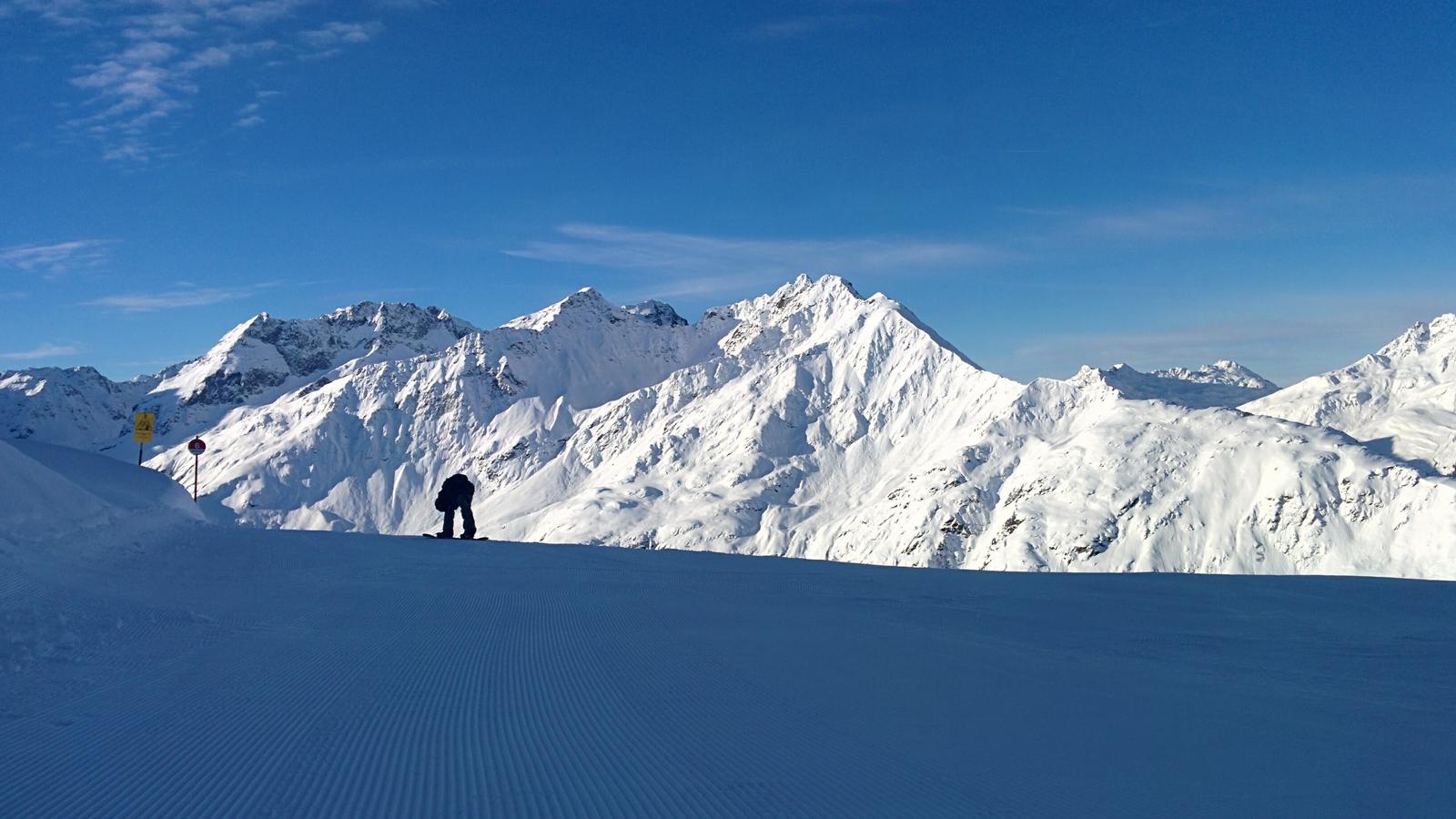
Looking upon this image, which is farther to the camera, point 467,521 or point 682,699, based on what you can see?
point 467,521

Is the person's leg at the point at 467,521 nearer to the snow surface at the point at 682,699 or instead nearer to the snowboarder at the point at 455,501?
the snowboarder at the point at 455,501

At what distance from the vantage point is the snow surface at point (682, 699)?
780 cm

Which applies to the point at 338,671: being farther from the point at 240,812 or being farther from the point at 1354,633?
the point at 1354,633

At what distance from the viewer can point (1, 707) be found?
9.84 m

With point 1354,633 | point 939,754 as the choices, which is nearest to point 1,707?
point 939,754

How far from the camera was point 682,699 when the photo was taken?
10.9m

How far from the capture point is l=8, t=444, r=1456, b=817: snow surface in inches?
307

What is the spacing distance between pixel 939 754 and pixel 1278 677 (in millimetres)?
7104

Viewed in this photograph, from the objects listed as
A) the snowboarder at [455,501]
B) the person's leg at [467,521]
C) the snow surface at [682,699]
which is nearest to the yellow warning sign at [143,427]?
the snowboarder at [455,501]

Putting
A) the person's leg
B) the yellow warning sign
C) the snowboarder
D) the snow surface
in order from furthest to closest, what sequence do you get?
the yellow warning sign → the person's leg → the snowboarder → the snow surface

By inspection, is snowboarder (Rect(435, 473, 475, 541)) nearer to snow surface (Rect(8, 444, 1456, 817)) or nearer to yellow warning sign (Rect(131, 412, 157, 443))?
yellow warning sign (Rect(131, 412, 157, 443))

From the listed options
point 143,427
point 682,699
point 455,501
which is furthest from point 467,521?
point 682,699

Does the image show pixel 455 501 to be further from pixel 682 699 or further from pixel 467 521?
pixel 682 699

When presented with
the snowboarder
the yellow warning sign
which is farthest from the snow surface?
the yellow warning sign
